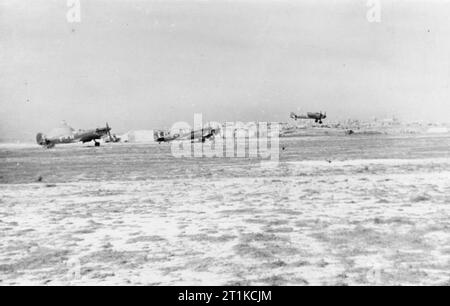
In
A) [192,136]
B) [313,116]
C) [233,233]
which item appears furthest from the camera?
[313,116]

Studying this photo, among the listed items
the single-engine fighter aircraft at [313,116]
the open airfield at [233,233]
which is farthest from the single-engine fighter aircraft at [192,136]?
the open airfield at [233,233]

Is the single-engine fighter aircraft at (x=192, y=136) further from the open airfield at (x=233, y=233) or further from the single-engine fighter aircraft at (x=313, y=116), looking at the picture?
the open airfield at (x=233, y=233)

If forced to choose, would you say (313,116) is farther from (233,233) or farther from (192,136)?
(233,233)

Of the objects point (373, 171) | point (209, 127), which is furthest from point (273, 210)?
point (209, 127)

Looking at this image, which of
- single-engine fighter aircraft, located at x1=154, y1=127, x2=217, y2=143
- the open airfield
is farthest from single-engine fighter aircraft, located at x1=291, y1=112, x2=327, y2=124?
the open airfield

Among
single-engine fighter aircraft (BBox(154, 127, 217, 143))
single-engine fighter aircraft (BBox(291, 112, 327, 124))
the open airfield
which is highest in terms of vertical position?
single-engine fighter aircraft (BBox(291, 112, 327, 124))

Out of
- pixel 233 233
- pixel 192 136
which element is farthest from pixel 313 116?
pixel 233 233

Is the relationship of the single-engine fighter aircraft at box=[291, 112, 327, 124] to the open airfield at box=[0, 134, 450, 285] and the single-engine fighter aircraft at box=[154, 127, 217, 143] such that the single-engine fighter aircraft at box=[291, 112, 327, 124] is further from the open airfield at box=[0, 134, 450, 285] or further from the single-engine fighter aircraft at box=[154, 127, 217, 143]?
the open airfield at box=[0, 134, 450, 285]

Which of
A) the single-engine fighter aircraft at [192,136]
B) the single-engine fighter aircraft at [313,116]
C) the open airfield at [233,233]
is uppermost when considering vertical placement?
the single-engine fighter aircraft at [313,116]

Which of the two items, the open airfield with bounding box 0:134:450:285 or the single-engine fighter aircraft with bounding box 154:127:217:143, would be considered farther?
the single-engine fighter aircraft with bounding box 154:127:217:143
